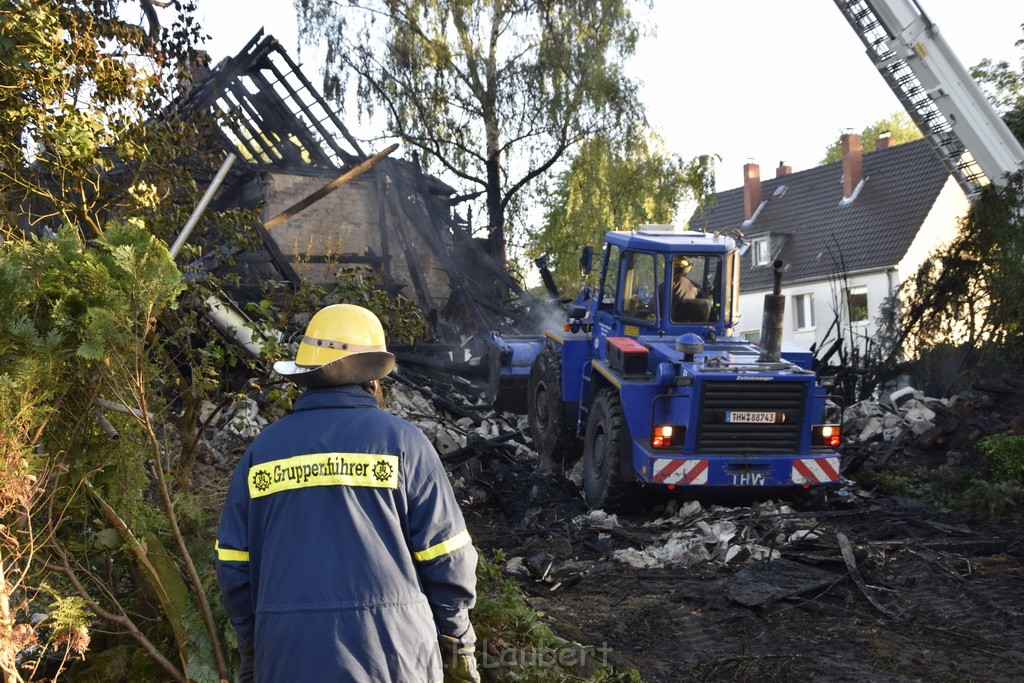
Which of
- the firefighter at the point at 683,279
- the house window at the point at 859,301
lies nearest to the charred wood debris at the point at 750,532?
the firefighter at the point at 683,279

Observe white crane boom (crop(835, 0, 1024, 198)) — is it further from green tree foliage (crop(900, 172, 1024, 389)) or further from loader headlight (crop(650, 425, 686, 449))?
loader headlight (crop(650, 425, 686, 449))

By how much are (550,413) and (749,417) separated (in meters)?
3.37

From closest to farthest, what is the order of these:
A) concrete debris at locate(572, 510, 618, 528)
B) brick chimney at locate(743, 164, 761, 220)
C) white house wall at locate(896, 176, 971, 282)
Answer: concrete debris at locate(572, 510, 618, 528)
white house wall at locate(896, 176, 971, 282)
brick chimney at locate(743, 164, 761, 220)

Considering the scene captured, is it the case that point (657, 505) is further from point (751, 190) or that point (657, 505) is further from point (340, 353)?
point (751, 190)

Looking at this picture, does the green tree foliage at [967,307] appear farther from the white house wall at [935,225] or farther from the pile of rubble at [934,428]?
the white house wall at [935,225]

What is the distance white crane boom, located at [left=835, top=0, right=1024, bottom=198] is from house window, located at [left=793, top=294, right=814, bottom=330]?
42.5 ft

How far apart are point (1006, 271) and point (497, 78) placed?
539 inches

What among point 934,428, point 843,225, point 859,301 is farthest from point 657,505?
point 843,225

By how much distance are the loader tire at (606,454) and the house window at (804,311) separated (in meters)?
25.4

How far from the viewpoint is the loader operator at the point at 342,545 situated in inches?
117

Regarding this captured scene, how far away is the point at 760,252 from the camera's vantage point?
38500 millimetres

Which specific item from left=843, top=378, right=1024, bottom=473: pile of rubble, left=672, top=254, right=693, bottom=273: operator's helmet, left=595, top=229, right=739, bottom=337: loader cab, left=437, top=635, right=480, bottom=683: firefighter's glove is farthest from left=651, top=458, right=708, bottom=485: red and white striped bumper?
left=437, top=635, right=480, bottom=683: firefighter's glove

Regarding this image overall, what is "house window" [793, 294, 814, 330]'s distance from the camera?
35.0 metres

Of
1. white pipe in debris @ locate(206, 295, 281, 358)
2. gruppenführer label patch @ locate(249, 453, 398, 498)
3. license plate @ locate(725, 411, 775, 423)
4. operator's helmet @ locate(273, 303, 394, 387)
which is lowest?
license plate @ locate(725, 411, 775, 423)
